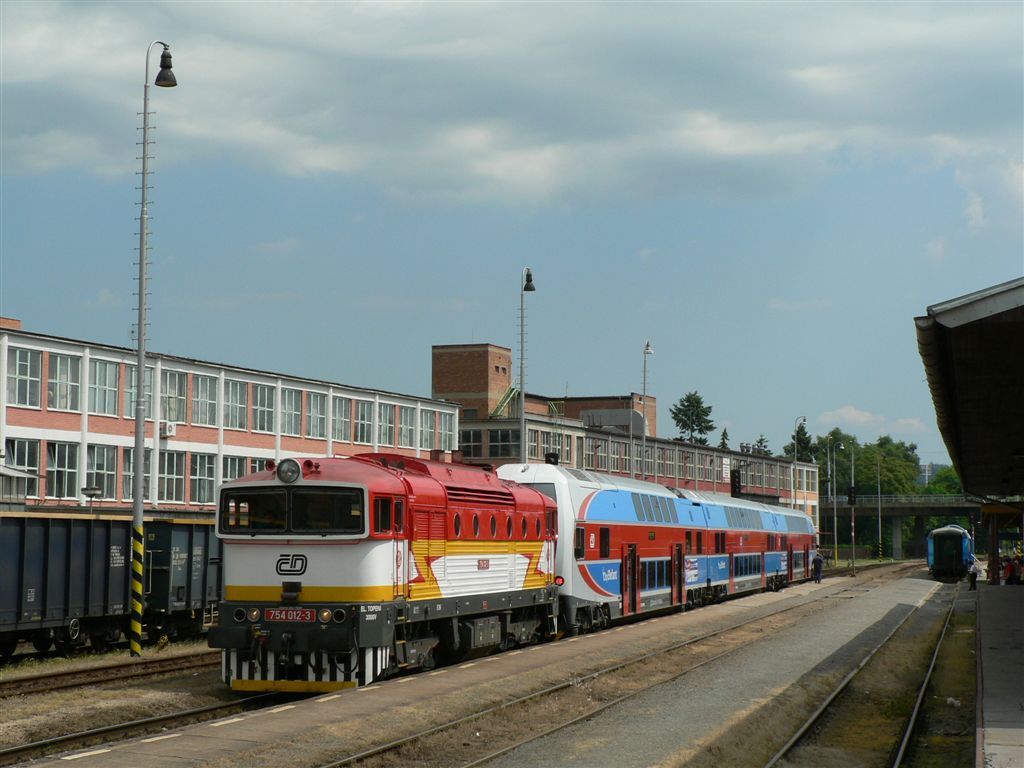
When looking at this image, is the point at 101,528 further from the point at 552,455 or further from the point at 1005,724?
the point at 1005,724

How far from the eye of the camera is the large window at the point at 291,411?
219ft

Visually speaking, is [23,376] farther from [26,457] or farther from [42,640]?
[42,640]

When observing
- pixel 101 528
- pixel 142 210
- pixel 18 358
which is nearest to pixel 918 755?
pixel 101 528

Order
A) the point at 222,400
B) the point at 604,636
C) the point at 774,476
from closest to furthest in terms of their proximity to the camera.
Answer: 1. the point at 604,636
2. the point at 222,400
3. the point at 774,476

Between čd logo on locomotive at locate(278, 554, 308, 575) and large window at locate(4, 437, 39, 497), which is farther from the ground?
large window at locate(4, 437, 39, 497)

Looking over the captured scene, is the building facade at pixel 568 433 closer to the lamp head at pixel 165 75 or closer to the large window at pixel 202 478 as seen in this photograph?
the large window at pixel 202 478

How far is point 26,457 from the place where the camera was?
51469mm

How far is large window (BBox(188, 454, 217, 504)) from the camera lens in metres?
60.0

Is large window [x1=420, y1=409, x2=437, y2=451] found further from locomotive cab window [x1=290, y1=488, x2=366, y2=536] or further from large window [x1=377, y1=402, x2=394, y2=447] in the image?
locomotive cab window [x1=290, y1=488, x2=366, y2=536]

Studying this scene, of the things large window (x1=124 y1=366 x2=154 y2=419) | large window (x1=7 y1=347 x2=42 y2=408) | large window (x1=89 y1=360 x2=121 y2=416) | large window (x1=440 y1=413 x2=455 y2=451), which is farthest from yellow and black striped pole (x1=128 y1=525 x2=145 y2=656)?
large window (x1=440 y1=413 x2=455 y2=451)

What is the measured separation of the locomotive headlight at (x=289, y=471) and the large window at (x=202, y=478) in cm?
4133

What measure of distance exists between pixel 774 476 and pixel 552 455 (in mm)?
104130

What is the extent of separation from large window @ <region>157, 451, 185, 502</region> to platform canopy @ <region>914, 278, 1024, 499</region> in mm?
36049

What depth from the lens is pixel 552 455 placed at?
106 feet
